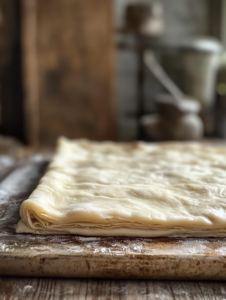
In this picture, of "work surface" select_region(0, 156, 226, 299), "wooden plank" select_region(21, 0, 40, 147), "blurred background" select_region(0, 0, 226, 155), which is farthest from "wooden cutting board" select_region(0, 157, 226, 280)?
"wooden plank" select_region(21, 0, 40, 147)

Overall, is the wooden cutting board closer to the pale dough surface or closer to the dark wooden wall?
the pale dough surface

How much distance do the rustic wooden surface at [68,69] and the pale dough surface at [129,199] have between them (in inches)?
106

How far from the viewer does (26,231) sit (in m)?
1.52

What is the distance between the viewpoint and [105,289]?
132 cm

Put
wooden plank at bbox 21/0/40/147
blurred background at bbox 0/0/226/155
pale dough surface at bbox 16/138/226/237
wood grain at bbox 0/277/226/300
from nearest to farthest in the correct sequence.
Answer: wood grain at bbox 0/277/226/300 → pale dough surface at bbox 16/138/226/237 → wooden plank at bbox 21/0/40/147 → blurred background at bbox 0/0/226/155

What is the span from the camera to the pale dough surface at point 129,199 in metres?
1.50

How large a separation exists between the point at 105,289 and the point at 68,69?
163 inches

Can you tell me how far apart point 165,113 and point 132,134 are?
169cm

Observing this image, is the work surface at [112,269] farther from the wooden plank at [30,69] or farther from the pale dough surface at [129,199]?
the wooden plank at [30,69]

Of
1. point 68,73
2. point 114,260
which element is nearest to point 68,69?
point 68,73

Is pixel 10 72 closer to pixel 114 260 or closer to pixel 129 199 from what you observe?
pixel 129 199

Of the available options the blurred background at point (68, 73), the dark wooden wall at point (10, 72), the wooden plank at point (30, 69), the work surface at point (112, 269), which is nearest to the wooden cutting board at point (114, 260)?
the work surface at point (112, 269)

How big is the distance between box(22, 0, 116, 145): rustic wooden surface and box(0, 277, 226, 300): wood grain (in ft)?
12.7

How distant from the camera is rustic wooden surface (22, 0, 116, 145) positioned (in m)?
4.91
